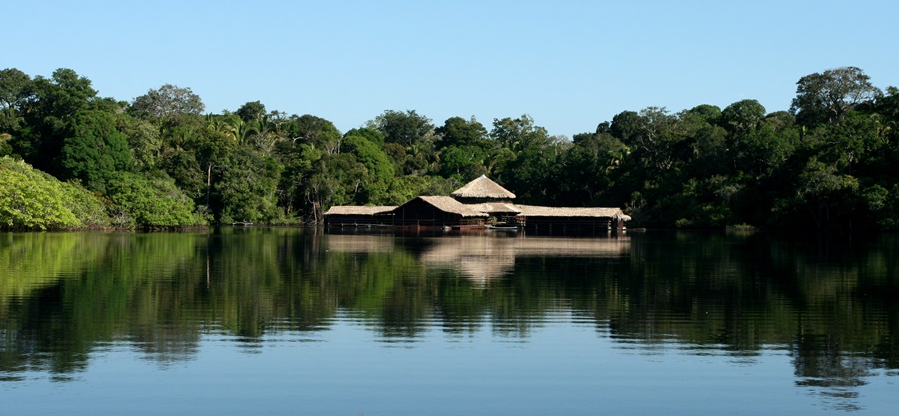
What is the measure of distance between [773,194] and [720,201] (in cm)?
414

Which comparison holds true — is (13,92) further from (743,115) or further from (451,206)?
(743,115)

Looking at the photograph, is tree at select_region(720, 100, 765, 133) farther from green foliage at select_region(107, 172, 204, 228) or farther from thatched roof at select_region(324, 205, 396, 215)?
green foliage at select_region(107, 172, 204, 228)

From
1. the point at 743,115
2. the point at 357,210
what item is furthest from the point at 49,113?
the point at 743,115

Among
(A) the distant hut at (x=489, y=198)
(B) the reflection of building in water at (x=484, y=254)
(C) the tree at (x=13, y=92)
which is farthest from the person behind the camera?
(A) the distant hut at (x=489, y=198)

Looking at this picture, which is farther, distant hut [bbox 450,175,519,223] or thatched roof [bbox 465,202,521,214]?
distant hut [bbox 450,175,519,223]

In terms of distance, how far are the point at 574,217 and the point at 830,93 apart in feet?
84.3

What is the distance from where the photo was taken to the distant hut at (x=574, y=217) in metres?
80.2

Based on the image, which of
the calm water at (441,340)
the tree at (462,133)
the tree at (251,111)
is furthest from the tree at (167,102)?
the calm water at (441,340)

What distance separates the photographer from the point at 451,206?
81.5m

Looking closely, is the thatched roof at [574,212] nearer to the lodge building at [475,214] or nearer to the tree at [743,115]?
the lodge building at [475,214]

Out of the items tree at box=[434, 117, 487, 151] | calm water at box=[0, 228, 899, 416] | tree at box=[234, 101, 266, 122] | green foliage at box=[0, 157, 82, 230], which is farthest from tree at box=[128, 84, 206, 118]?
calm water at box=[0, 228, 899, 416]

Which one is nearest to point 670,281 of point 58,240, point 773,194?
point 58,240

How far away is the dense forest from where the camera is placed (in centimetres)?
6731

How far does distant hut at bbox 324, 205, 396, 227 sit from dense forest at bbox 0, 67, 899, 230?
10.9ft
